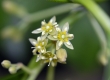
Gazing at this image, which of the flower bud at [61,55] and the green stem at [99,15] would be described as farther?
the green stem at [99,15]

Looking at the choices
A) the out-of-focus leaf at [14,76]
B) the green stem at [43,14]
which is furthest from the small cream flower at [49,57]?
the green stem at [43,14]

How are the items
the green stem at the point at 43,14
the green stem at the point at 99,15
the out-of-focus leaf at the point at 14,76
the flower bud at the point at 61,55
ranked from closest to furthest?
1. the flower bud at the point at 61,55
2. the green stem at the point at 99,15
3. the out-of-focus leaf at the point at 14,76
4. the green stem at the point at 43,14

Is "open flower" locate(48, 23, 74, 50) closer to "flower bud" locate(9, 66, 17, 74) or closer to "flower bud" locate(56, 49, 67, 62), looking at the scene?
"flower bud" locate(56, 49, 67, 62)

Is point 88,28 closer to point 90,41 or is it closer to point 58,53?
point 90,41

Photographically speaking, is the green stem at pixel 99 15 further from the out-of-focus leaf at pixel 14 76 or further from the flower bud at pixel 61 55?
the out-of-focus leaf at pixel 14 76

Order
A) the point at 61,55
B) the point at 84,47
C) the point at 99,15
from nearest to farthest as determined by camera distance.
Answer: the point at 61,55 → the point at 99,15 → the point at 84,47

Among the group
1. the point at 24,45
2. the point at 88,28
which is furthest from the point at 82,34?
the point at 24,45

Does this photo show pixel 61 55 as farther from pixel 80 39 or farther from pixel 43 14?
pixel 80 39

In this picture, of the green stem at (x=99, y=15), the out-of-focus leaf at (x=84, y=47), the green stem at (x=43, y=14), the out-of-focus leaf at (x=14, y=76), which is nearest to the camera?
the green stem at (x=99, y=15)

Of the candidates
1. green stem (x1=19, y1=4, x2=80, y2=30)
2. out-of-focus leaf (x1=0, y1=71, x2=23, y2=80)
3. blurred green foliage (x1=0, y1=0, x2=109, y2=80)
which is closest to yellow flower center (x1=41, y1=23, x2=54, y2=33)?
out-of-focus leaf (x1=0, y1=71, x2=23, y2=80)

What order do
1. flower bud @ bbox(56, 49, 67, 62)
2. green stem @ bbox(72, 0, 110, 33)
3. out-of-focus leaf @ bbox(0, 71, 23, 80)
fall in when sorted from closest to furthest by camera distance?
flower bud @ bbox(56, 49, 67, 62) < green stem @ bbox(72, 0, 110, 33) < out-of-focus leaf @ bbox(0, 71, 23, 80)

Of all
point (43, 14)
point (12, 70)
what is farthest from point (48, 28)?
point (43, 14)

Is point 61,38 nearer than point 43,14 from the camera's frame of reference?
Yes
